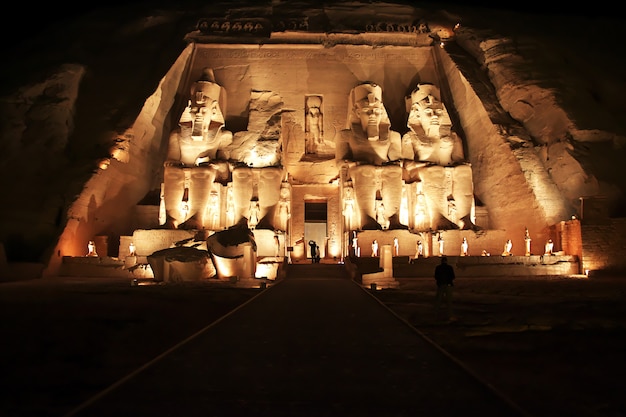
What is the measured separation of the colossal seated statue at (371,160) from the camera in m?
21.8

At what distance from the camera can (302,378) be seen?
168 inches

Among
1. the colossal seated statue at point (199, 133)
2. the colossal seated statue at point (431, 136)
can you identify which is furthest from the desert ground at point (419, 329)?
the colossal seated statue at point (431, 136)

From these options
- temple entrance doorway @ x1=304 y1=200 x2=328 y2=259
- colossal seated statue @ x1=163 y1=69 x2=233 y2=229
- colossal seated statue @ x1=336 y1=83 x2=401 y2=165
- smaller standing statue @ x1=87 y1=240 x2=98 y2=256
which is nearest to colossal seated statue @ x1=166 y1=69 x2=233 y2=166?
colossal seated statue @ x1=163 y1=69 x2=233 y2=229

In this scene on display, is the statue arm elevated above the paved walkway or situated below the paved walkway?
above

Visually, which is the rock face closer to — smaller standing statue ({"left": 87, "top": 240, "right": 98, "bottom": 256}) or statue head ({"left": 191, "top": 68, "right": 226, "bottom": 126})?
smaller standing statue ({"left": 87, "top": 240, "right": 98, "bottom": 256})

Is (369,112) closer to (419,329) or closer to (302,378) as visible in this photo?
(419,329)

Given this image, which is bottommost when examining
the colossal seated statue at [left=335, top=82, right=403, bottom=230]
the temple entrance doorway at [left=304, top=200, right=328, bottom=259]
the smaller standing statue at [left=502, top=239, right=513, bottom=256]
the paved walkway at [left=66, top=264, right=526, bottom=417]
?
the paved walkway at [left=66, top=264, right=526, bottom=417]

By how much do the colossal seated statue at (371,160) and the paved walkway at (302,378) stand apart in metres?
15.0

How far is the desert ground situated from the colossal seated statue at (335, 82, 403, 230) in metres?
11.1

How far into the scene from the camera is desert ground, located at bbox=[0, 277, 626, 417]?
3973 millimetres

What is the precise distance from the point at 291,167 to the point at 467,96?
931 centimetres

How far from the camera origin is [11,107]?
2072 cm

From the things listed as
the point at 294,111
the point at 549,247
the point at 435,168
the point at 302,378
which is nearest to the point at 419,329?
the point at 302,378

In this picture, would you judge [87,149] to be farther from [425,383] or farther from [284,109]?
[425,383]
